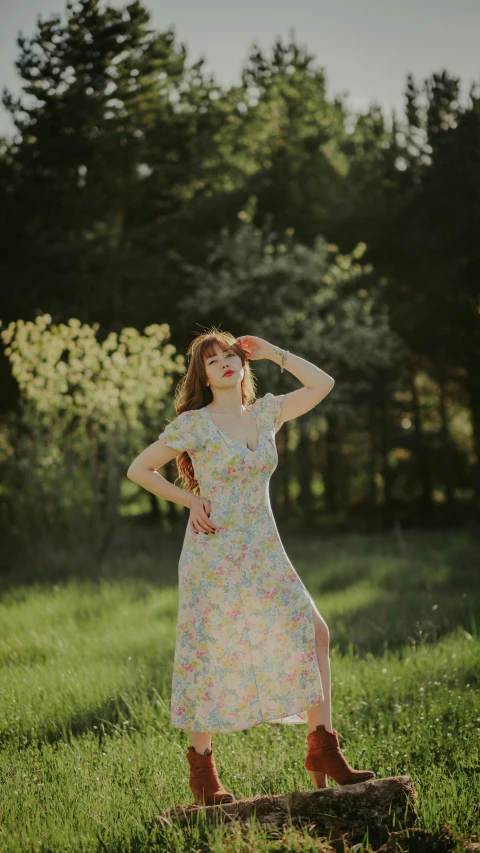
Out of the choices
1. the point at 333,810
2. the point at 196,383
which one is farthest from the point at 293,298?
the point at 333,810

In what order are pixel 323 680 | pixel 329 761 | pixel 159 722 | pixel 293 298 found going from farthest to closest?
pixel 293 298 → pixel 159 722 → pixel 323 680 → pixel 329 761

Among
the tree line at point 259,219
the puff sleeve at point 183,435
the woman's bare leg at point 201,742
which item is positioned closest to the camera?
the woman's bare leg at point 201,742

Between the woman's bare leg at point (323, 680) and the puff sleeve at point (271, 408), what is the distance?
89 cm

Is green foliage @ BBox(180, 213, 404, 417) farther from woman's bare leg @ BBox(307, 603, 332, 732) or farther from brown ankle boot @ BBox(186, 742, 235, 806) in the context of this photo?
brown ankle boot @ BBox(186, 742, 235, 806)

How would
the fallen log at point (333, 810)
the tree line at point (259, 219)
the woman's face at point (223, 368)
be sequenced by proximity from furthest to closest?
the tree line at point (259, 219), the woman's face at point (223, 368), the fallen log at point (333, 810)

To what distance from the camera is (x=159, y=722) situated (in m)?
4.68

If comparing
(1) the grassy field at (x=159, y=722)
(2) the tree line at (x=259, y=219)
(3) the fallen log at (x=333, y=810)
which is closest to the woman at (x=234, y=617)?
(3) the fallen log at (x=333, y=810)

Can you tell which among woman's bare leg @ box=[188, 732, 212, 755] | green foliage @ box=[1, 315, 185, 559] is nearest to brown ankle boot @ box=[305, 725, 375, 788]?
woman's bare leg @ box=[188, 732, 212, 755]

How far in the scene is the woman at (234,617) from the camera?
11.4 ft

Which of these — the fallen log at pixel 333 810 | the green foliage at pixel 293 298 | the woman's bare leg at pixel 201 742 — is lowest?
the fallen log at pixel 333 810

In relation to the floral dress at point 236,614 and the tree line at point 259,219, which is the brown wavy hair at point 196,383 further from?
the tree line at point 259,219

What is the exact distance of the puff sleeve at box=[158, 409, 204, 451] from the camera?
364 centimetres

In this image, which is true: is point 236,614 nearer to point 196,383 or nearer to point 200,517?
point 200,517

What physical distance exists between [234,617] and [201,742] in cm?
55
